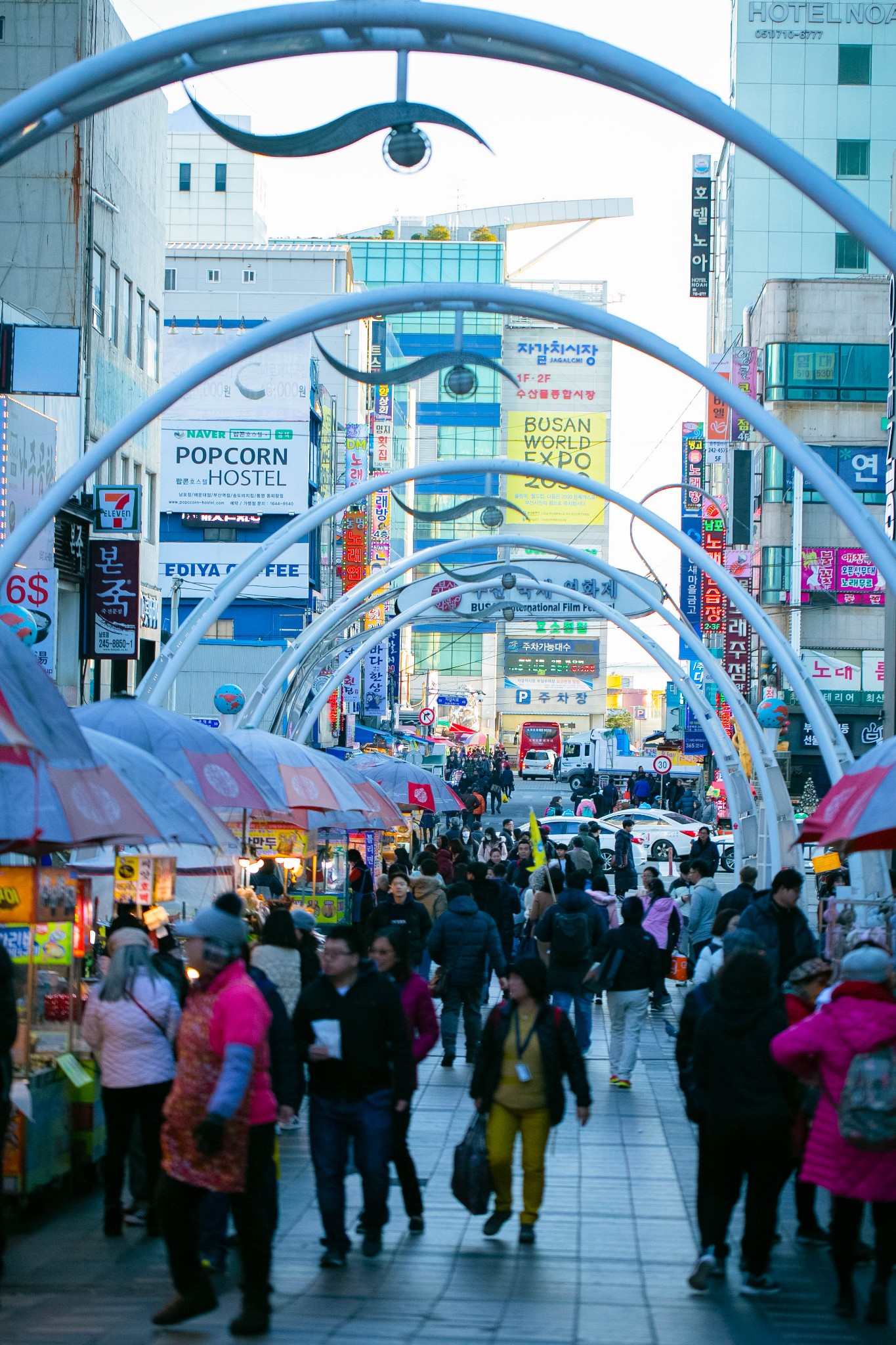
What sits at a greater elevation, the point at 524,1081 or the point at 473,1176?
the point at 524,1081

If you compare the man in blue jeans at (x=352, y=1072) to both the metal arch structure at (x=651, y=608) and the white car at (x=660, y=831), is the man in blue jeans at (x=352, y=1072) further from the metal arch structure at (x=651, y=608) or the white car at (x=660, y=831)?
the white car at (x=660, y=831)

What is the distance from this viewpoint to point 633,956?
560 inches

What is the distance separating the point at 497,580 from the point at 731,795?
9.97 metres

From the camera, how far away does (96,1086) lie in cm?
1000

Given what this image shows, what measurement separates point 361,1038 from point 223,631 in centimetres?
5085

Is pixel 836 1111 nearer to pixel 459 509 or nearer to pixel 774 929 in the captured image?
pixel 774 929

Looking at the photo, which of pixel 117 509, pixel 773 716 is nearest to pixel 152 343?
pixel 117 509

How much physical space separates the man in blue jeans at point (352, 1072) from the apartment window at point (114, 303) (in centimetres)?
2697

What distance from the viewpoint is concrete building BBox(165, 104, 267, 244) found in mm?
90500

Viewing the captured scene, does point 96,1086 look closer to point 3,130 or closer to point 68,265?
point 3,130

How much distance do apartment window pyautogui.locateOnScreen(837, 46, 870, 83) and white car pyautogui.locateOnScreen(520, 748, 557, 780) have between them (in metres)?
40.7

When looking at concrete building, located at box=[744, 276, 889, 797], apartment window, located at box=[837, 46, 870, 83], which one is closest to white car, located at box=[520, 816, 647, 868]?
concrete building, located at box=[744, 276, 889, 797]

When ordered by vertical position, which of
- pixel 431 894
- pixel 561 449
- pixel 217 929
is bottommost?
pixel 431 894

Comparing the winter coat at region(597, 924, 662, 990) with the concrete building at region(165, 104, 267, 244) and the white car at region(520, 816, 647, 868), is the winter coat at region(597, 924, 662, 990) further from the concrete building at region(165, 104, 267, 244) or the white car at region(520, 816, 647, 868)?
the concrete building at region(165, 104, 267, 244)
